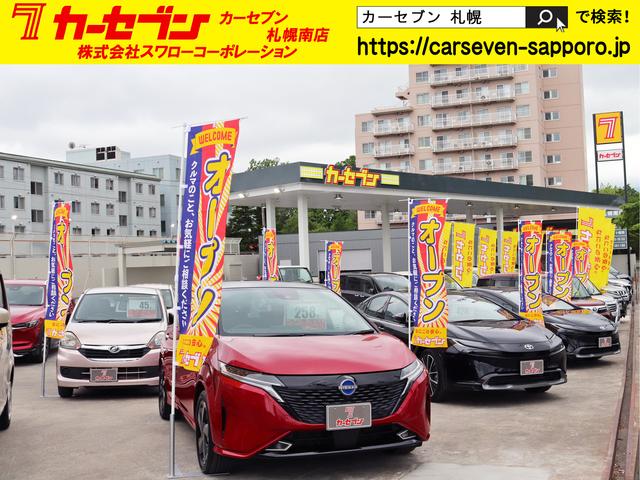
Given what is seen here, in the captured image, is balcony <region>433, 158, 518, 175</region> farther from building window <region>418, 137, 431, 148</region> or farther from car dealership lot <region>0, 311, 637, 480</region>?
car dealership lot <region>0, 311, 637, 480</region>

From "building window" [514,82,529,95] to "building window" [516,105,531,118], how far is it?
1.45 metres

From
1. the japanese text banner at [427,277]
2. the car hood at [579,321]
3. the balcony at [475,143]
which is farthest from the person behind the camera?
the balcony at [475,143]

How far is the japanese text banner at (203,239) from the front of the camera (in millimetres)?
5758

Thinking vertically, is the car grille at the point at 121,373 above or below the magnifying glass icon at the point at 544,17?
below

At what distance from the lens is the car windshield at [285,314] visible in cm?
604

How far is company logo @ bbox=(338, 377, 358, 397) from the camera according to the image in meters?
5.04

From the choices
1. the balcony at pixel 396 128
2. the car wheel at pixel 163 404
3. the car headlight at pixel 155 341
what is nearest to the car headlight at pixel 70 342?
the car headlight at pixel 155 341

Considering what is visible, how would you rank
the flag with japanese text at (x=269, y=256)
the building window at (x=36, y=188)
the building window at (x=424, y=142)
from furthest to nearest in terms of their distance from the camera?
1. the building window at (x=424, y=142)
2. the building window at (x=36, y=188)
3. the flag with japanese text at (x=269, y=256)

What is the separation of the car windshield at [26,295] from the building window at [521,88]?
6366 centimetres

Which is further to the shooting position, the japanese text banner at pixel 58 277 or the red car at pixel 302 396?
the japanese text banner at pixel 58 277

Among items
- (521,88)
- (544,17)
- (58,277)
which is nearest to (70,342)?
(58,277)

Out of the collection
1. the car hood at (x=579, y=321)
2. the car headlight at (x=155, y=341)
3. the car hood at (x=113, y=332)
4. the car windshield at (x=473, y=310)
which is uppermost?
the car windshield at (x=473, y=310)

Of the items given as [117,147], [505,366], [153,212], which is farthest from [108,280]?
[117,147]

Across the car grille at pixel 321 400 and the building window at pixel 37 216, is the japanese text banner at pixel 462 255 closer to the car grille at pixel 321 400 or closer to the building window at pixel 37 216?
the car grille at pixel 321 400
